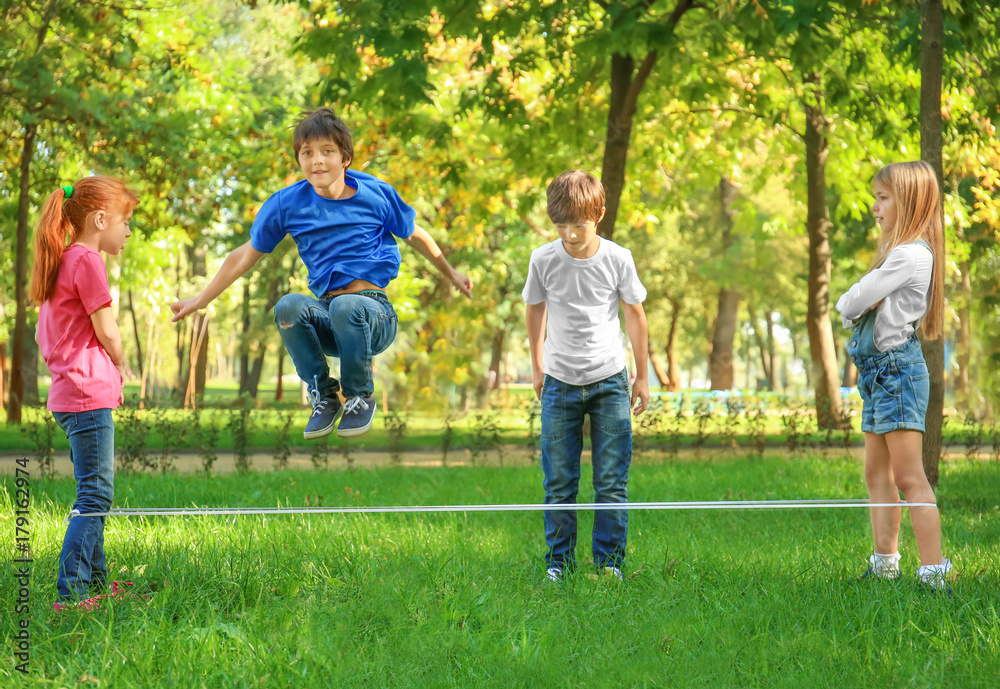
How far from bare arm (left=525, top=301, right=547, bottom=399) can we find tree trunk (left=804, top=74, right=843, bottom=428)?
7.91 meters

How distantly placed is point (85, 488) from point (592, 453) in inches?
95.0

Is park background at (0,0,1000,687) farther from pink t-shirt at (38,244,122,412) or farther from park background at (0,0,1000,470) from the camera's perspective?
pink t-shirt at (38,244,122,412)

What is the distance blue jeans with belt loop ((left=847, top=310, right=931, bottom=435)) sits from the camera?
4242mm

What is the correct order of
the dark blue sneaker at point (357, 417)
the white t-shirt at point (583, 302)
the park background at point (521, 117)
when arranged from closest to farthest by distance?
the dark blue sneaker at point (357, 417) → the white t-shirt at point (583, 302) → the park background at point (521, 117)

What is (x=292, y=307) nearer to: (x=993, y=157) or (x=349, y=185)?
(x=349, y=185)

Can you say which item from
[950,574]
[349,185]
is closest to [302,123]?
[349,185]

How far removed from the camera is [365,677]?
3.48 meters

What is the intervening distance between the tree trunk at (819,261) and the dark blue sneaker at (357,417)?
30.1 ft

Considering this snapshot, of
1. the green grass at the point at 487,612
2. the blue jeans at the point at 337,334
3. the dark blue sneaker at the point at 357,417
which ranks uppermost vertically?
the blue jeans at the point at 337,334

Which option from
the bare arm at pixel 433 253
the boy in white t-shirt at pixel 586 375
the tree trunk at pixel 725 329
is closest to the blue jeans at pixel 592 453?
the boy in white t-shirt at pixel 586 375

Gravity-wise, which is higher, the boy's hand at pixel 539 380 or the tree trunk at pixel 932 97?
the tree trunk at pixel 932 97

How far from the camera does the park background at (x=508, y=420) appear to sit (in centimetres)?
372

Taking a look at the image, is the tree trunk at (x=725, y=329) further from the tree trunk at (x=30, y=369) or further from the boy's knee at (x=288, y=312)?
the boy's knee at (x=288, y=312)

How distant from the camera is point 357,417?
12.5 ft
